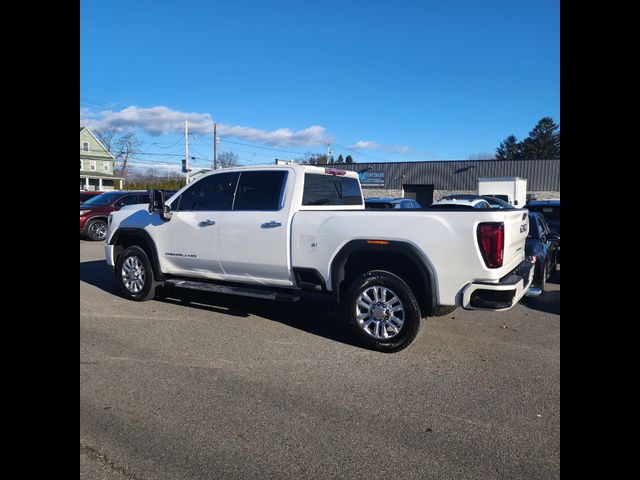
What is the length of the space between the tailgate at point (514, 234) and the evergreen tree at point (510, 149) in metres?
87.0

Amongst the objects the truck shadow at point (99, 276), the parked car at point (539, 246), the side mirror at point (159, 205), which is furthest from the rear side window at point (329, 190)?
the truck shadow at point (99, 276)

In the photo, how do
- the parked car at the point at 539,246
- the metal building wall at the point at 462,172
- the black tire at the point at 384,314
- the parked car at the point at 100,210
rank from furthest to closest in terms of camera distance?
the metal building wall at the point at 462,172 < the parked car at the point at 100,210 < the parked car at the point at 539,246 < the black tire at the point at 384,314

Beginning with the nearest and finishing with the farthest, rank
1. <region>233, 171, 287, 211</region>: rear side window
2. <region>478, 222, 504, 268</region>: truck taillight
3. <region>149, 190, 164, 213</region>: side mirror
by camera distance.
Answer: <region>478, 222, 504, 268</region>: truck taillight < <region>233, 171, 287, 211</region>: rear side window < <region>149, 190, 164, 213</region>: side mirror

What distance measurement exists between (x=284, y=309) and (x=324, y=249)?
6.16ft

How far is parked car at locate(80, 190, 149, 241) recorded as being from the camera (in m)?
15.9

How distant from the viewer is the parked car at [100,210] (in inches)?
627

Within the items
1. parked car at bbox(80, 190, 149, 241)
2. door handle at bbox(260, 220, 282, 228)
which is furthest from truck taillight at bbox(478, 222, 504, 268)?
parked car at bbox(80, 190, 149, 241)

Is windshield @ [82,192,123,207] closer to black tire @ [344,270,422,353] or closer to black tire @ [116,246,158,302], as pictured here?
black tire @ [116,246,158,302]

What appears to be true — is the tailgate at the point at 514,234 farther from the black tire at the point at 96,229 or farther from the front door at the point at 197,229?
the black tire at the point at 96,229

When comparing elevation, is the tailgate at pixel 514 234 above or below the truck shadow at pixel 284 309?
above

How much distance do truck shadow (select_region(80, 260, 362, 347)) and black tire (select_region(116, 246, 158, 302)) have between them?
33 centimetres

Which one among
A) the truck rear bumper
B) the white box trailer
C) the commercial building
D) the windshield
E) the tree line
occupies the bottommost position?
the truck rear bumper

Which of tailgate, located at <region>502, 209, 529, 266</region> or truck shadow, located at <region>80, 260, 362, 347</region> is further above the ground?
tailgate, located at <region>502, 209, 529, 266</region>

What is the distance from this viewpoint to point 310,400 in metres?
3.88
